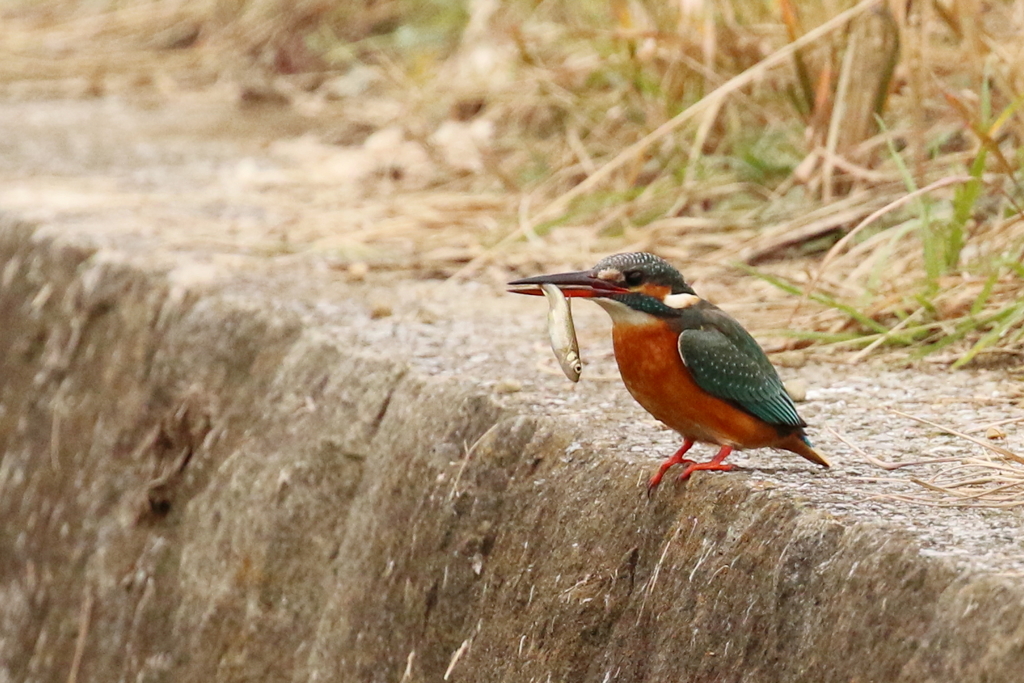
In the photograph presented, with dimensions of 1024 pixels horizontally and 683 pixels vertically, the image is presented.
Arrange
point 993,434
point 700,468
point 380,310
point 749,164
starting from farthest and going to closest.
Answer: point 749,164, point 380,310, point 993,434, point 700,468

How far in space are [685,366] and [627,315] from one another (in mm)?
102

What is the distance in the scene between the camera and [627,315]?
1729 mm

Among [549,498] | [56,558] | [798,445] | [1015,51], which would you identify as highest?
[1015,51]

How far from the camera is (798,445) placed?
1.72 meters

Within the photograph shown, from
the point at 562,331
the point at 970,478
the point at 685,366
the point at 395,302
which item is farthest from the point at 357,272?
the point at 970,478

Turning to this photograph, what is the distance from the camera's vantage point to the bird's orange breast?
1.68 meters

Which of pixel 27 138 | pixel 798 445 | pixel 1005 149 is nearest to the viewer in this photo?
pixel 798 445

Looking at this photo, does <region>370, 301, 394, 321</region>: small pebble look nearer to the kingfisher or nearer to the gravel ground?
the gravel ground

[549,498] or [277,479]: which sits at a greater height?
[549,498]

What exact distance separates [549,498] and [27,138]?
3.66 m

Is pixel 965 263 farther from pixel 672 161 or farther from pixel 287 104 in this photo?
pixel 287 104

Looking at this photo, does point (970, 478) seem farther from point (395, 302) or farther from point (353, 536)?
point (395, 302)

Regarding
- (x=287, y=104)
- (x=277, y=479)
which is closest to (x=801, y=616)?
(x=277, y=479)

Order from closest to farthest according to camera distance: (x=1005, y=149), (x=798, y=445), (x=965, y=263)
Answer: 1. (x=798, y=445)
2. (x=965, y=263)
3. (x=1005, y=149)
